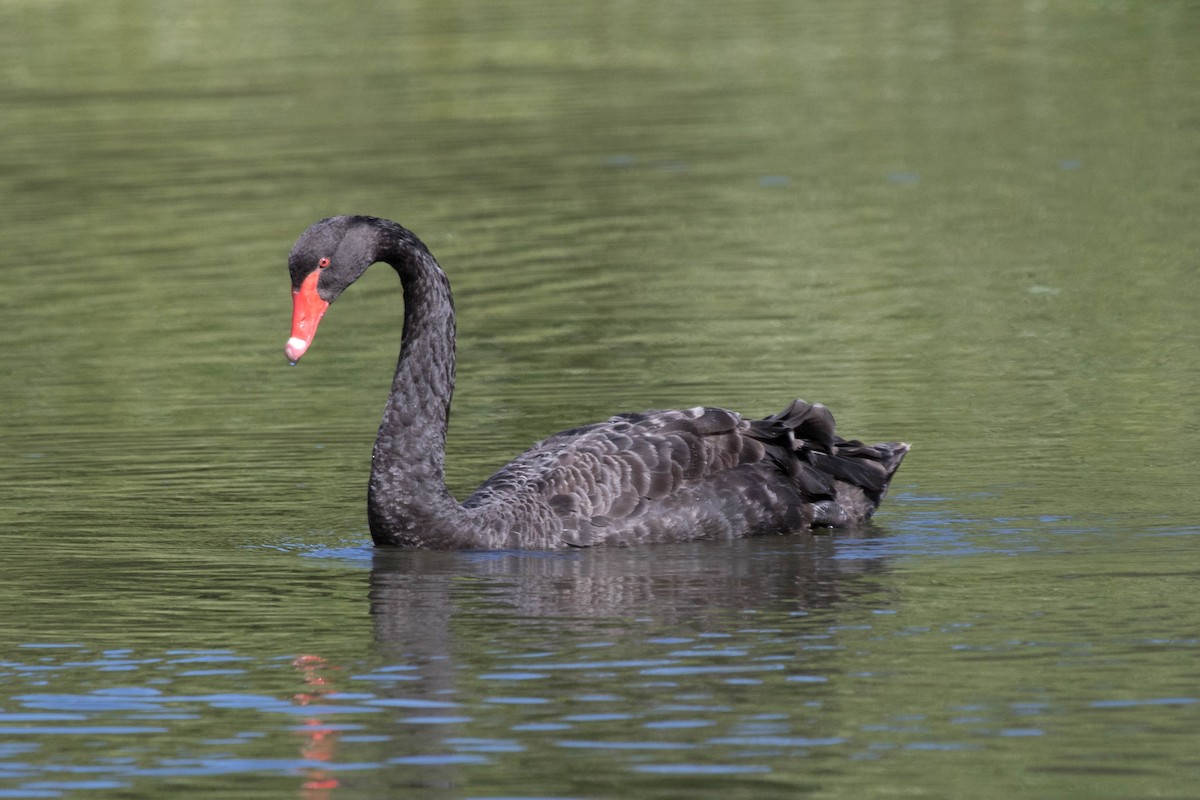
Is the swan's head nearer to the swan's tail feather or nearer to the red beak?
the red beak

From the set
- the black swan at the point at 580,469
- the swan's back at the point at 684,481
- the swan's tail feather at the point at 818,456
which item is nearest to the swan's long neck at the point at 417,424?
the black swan at the point at 580,469

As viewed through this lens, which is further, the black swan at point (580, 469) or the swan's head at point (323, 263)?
the black swan at point (580, 469)

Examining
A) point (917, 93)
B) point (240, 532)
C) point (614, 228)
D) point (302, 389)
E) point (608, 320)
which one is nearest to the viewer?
point (240, 532)

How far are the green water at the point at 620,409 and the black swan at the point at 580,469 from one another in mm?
191

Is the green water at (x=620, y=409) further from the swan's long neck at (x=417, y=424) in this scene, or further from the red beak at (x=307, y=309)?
the red beak at (x=307, y=309)

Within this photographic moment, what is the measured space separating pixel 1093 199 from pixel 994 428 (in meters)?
9.50

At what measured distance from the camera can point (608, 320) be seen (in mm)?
16750

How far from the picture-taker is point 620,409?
1355 centimetres

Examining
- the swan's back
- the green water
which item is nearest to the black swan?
the swan's back

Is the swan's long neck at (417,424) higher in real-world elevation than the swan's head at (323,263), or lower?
lower

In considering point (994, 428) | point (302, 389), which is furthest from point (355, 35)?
point (994, 428)

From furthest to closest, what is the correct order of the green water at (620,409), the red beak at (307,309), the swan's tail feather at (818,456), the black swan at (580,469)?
the swan's tail feather at (818,456) < the black swan at (580,469) < the red beak at (307,309) < the green water at (620,409)

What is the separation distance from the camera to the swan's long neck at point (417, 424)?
1038 centimetres

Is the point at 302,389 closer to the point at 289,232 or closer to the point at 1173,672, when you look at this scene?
the point at 289,232
